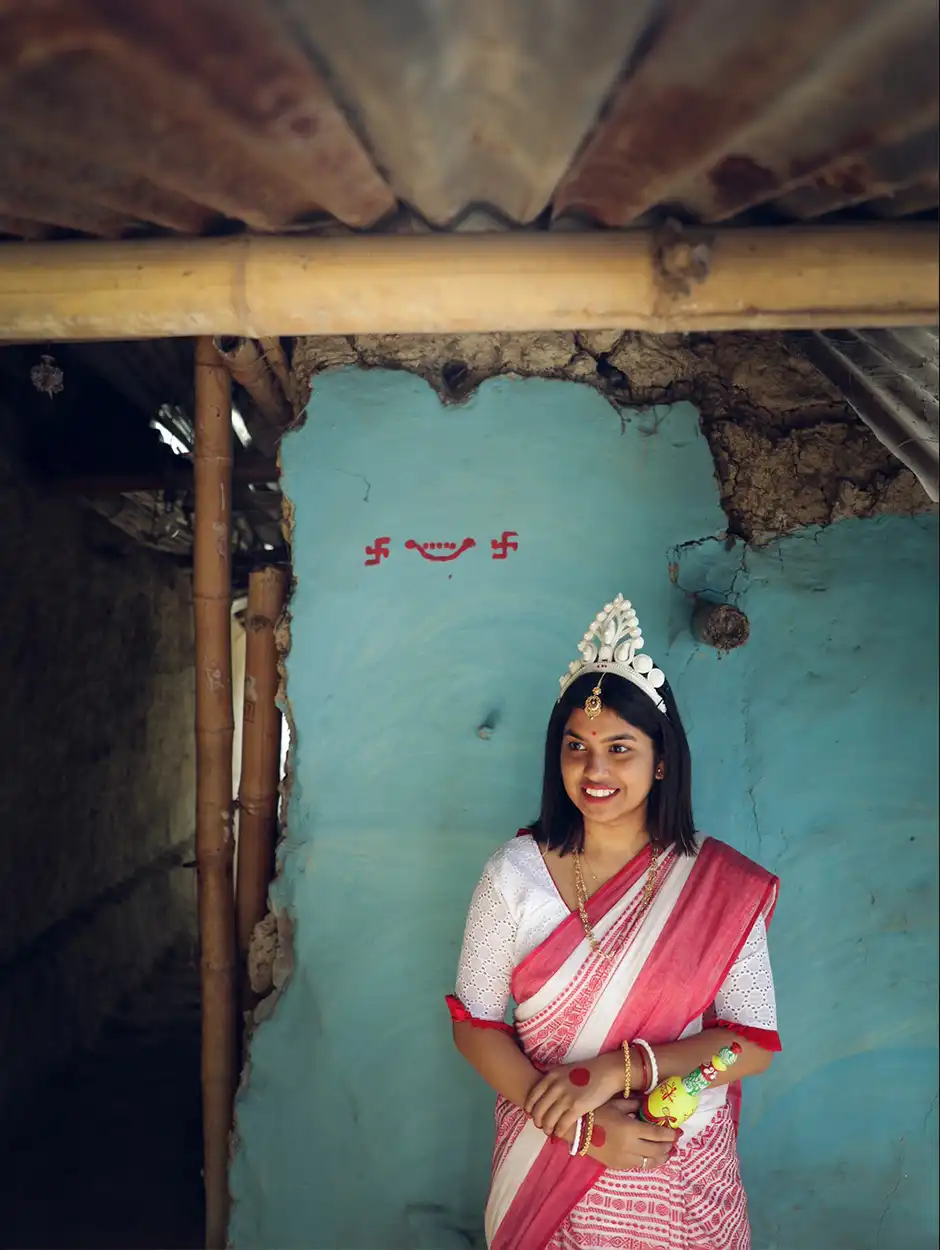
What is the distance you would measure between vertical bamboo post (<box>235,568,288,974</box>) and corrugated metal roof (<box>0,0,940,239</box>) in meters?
1.08

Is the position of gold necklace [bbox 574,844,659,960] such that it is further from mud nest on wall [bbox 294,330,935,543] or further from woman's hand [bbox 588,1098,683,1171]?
mud nest on wall [bbox 294,330,935,543]

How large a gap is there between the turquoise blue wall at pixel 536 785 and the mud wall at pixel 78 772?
199cm

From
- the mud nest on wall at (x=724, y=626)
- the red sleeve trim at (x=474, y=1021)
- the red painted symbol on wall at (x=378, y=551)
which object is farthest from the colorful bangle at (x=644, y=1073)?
the red painted symbol on wall at (x=378, y=551)

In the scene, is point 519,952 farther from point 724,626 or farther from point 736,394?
point 736,394

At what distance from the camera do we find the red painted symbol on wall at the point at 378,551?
7.22 feet

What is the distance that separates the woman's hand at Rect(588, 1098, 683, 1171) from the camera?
1.53 meters

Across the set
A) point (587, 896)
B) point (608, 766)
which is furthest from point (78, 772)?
point (608, 766)

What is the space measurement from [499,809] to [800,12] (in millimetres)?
1682

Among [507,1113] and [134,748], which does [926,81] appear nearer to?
[507,1113]

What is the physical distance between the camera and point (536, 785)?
2162 millimetres

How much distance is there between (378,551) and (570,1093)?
1.28 m

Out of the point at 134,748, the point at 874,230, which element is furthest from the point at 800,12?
the point at 134,748

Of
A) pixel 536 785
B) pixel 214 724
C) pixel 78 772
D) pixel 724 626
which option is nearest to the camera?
pixel 724 626

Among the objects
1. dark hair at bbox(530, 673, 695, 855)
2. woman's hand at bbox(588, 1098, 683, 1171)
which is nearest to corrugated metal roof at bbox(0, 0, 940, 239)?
dark hair at bbox(530, 673, 695, 855)
